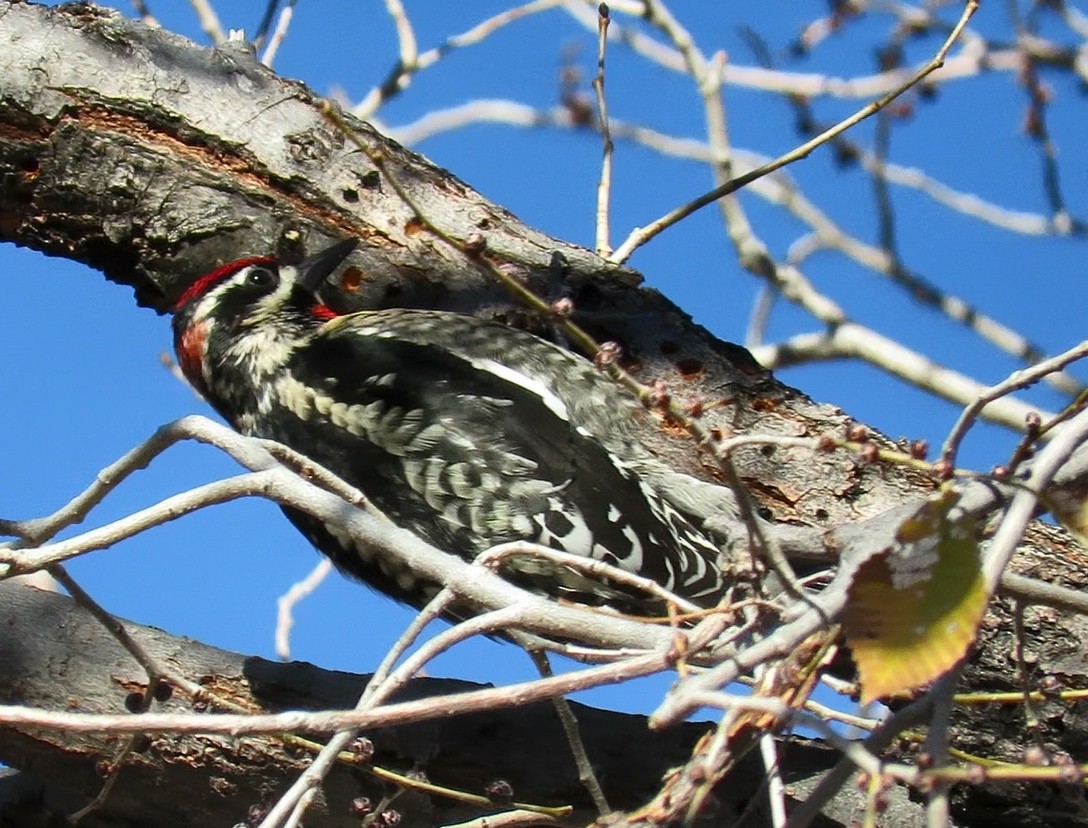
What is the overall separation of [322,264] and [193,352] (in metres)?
0.55

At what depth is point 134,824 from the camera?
106 inches

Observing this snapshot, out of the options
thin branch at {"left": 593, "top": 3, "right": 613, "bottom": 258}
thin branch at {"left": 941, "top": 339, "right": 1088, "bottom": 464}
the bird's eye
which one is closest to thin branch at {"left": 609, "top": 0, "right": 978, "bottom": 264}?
thin branch at {"left": 593, "top": 3, "right": 613, "bottom": 258}

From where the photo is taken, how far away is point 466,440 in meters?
3.02

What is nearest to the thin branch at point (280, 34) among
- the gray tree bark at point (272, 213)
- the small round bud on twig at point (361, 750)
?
the gray tree bark at point (272, 213)

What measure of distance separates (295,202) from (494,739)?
53.5 inches

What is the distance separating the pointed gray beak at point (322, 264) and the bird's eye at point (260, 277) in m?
0.09

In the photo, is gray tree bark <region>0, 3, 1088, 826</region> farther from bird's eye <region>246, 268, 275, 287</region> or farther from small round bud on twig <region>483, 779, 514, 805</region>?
small round bud on twig <region>483, 779, 514, 805</region>

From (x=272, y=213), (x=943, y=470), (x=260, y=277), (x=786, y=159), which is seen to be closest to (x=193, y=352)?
(x=260, y=277)

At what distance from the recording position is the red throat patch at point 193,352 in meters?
3.54

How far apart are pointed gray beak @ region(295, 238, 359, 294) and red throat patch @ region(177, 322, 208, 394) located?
0.35m

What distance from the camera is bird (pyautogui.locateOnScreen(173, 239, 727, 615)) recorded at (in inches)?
116

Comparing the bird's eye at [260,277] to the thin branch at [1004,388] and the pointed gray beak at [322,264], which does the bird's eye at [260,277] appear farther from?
the thin branch at [1004,388]

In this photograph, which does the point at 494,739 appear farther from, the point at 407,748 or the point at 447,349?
the point at 447,349

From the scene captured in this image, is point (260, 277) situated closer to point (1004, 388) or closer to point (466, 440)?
point (466, 440)
